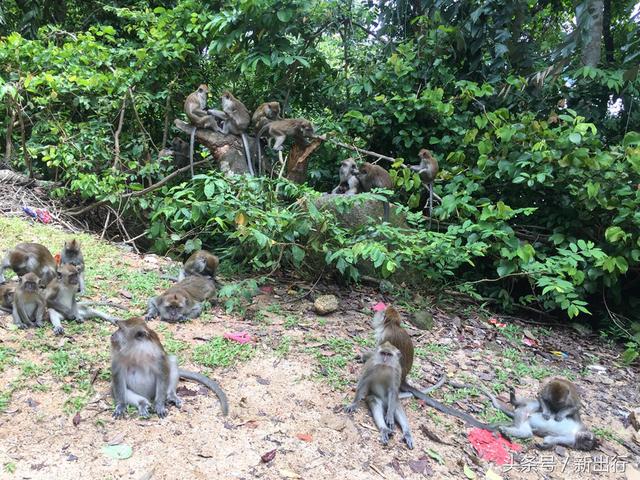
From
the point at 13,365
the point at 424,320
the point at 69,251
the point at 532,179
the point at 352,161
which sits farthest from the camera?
the point at 352,161

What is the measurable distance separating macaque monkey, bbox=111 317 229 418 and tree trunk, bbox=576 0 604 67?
7.77 m

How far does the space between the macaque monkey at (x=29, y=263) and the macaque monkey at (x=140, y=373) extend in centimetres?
234

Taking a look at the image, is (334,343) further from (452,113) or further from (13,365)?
(452,113)

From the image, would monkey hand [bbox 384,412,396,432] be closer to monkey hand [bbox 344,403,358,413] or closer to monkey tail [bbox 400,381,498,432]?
monkey hand [bbox 344,403,358,413]

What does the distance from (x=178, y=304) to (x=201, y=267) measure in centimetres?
117

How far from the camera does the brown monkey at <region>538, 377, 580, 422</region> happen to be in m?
4.87

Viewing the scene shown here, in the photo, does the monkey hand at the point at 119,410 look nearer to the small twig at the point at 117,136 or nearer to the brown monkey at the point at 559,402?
the brown monkey at the point at 559,402

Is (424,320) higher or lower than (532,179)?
lower

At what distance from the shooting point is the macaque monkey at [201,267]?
276 inches

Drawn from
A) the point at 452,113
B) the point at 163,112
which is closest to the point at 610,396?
the point at 452,113

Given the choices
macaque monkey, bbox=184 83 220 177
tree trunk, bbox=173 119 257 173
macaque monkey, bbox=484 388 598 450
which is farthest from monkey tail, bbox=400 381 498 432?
macaque monkey, bbox=184 83 220 177

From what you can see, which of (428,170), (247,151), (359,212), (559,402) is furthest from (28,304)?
(428,170)

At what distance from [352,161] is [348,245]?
2596mm

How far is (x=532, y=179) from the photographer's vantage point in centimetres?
766
